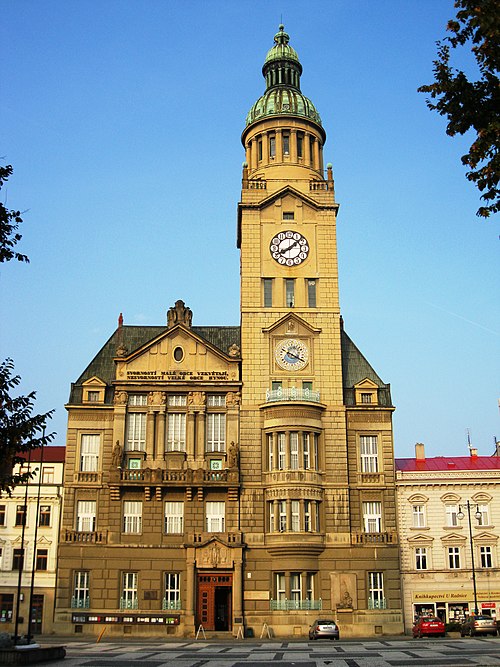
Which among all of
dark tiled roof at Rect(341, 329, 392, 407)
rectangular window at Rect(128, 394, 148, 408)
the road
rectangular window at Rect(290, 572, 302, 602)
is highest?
dark tiled roof at Rect(341, 329, 392, 407)

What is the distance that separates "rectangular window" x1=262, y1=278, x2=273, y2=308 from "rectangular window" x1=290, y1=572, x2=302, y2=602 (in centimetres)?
1934

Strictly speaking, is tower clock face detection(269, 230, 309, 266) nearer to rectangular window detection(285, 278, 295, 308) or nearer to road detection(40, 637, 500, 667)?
rectangular window detection(285, 278, 295, 308)

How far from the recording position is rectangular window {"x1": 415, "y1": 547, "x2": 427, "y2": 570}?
57250 mm

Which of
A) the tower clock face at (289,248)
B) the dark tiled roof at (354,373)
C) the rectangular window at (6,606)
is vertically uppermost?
the tower clock face at (289,248)

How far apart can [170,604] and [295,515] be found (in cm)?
1012

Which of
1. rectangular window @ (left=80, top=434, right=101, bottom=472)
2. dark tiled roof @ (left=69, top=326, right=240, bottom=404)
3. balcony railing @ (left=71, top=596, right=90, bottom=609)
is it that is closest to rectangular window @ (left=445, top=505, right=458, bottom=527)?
dark tiled roof @ (left=69, top=326, right=240, bottom=404)

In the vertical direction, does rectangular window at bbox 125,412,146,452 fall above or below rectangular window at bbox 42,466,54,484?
above

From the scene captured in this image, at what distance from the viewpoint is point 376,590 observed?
53812mm

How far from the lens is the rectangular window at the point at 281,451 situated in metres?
54.9

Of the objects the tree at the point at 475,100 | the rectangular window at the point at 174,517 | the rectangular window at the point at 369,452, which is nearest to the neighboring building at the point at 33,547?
the rectangular window at the point at 174,517

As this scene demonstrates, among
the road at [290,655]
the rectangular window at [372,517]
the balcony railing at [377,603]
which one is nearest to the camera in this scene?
the road at [290,655]

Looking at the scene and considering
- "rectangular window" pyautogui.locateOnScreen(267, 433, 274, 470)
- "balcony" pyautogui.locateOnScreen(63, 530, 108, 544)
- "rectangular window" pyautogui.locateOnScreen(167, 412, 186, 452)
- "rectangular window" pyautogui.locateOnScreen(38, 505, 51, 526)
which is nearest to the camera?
"balcony" pyautogui.locateOnScreen(63, 530, 108, 544)

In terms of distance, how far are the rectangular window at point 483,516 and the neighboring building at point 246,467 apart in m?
7.49

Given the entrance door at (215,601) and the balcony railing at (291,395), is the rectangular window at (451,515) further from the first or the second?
the entrance door at (215,601)
